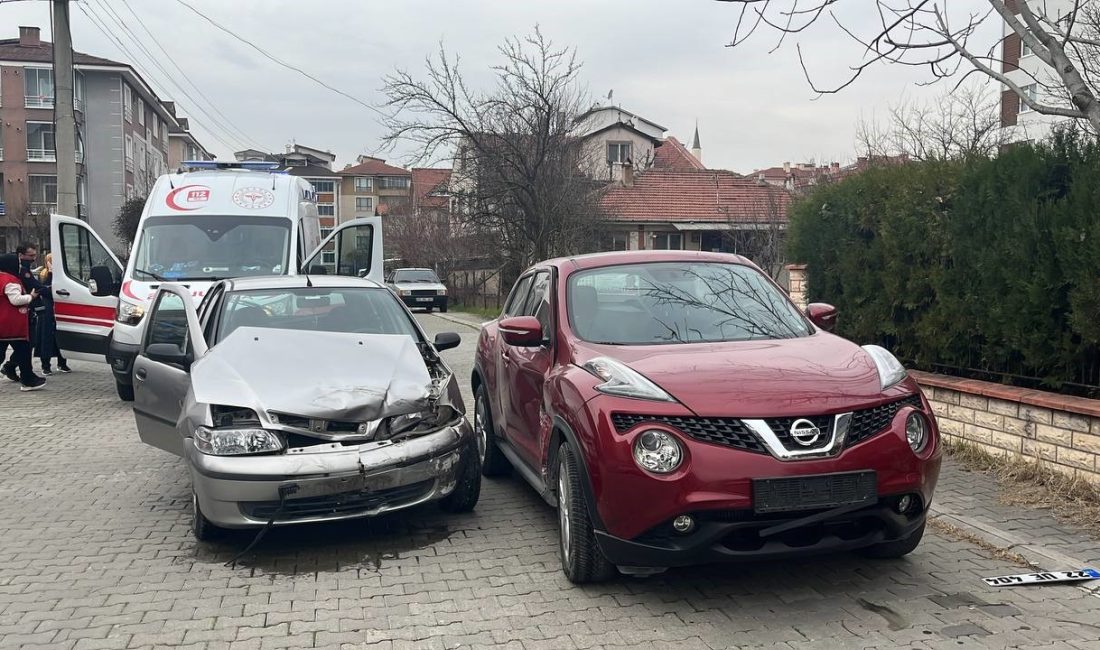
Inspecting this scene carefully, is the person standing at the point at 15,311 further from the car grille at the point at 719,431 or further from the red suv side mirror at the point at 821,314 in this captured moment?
the car grille at the point at 719,431

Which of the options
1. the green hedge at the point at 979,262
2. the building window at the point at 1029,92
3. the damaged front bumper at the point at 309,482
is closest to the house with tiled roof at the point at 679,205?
the green hedge at the point at 979,262

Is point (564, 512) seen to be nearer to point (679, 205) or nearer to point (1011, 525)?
point (1011, 525)

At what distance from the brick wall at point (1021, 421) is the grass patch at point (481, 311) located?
19639 millimetres

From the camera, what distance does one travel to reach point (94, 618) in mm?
4395

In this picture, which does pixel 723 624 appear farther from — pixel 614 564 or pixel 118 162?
pixel 118 162

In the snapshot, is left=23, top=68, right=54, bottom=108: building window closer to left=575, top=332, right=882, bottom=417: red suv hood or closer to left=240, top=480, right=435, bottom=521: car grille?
left=240, top=480, right=435, bottom=521: car grille

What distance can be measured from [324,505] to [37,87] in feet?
180

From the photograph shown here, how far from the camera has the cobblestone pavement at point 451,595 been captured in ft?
13.4

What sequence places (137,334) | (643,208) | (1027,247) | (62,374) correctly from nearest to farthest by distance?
(1027,247) → (137,334) → (62,374) → (643,208)

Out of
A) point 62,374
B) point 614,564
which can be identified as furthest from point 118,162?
point 614,564

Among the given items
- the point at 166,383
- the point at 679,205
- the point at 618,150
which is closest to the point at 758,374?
the point at 166,383

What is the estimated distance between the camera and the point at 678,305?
5.48 meters

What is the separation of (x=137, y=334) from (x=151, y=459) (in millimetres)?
3018

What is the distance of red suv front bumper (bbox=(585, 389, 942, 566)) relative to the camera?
400 cm
